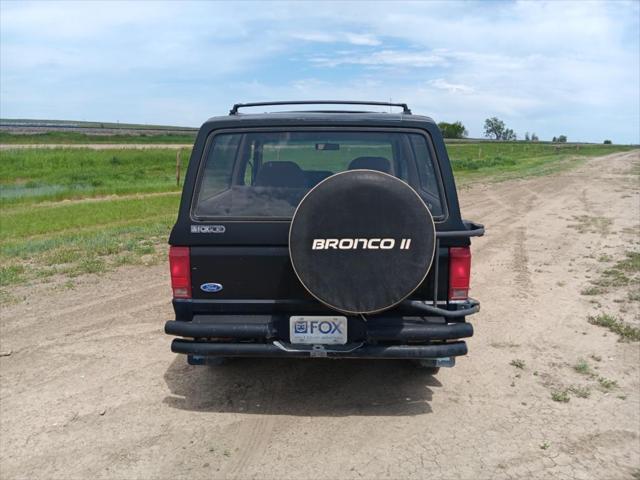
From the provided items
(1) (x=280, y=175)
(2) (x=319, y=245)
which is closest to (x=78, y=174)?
(1) (x=280, y=175)

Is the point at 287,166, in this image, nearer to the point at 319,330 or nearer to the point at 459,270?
the point at 319,330

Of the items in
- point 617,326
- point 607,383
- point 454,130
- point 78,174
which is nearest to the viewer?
point 607,383

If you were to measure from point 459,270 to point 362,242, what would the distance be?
2.39 feet

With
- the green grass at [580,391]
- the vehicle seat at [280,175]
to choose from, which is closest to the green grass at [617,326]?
the green grass at [580,391]

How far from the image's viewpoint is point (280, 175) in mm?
4223

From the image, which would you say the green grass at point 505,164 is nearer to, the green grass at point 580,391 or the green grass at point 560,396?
the green grass at point 580,391

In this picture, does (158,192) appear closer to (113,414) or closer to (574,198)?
(574,198)

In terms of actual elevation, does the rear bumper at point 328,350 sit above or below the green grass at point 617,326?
above

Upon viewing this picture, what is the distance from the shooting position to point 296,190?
415 cm

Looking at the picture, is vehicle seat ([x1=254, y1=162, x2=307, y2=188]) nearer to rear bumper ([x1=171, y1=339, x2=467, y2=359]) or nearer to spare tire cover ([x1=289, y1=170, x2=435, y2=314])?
spare tire cover ([x1=289, y1=170, x2=435, y2=314])

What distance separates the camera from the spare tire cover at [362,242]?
3.67 m

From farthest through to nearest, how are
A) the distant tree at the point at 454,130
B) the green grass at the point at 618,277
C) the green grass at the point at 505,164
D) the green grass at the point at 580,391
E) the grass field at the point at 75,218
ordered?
the distant tree at the point at 454,130 → the green grass at the point at 505,164 → the grass field at the point at 75,218 → the green grass at the point at 618,277 → the green grass at the point at 580,391

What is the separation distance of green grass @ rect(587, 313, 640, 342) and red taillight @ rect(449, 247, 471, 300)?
255cm

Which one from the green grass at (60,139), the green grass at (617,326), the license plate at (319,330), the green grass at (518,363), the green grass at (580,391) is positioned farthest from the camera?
the green grass at (60,139)
